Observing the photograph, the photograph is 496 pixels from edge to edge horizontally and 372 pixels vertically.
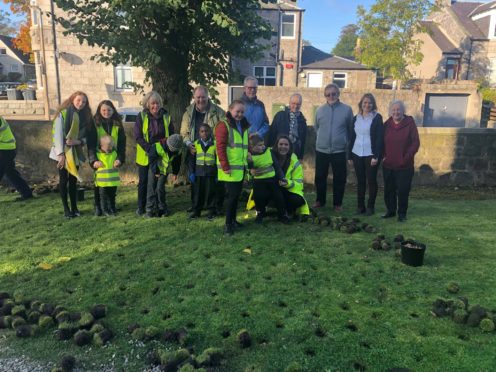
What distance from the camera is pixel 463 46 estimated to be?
36531 mm

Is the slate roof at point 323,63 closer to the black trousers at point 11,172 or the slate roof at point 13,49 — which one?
the black trousers at point 11,172

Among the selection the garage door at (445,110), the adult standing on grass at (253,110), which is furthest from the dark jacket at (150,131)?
the garage door at (445,110)

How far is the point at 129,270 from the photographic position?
4883 millimetres

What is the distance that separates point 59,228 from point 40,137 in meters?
3.97

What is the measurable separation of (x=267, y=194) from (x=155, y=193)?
1835mm

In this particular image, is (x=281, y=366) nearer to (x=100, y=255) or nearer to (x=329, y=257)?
(x=329, y=257)

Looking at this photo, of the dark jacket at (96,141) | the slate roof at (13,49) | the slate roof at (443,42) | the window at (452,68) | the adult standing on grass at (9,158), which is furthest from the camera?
the slate roof at (13,49)

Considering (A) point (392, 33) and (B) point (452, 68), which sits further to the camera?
(B) point (452, 68)

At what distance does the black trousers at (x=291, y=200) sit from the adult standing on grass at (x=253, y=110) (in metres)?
1.09

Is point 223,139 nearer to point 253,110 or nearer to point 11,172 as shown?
point 253,110

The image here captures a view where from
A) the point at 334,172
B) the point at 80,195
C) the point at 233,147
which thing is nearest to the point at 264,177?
the point at 233,147

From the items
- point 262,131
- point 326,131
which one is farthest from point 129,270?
point 326,131

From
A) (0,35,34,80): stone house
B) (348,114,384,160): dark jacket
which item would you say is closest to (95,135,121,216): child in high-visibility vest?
(348,114,384,160): dark jacket

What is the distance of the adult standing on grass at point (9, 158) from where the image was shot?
25.2ft
